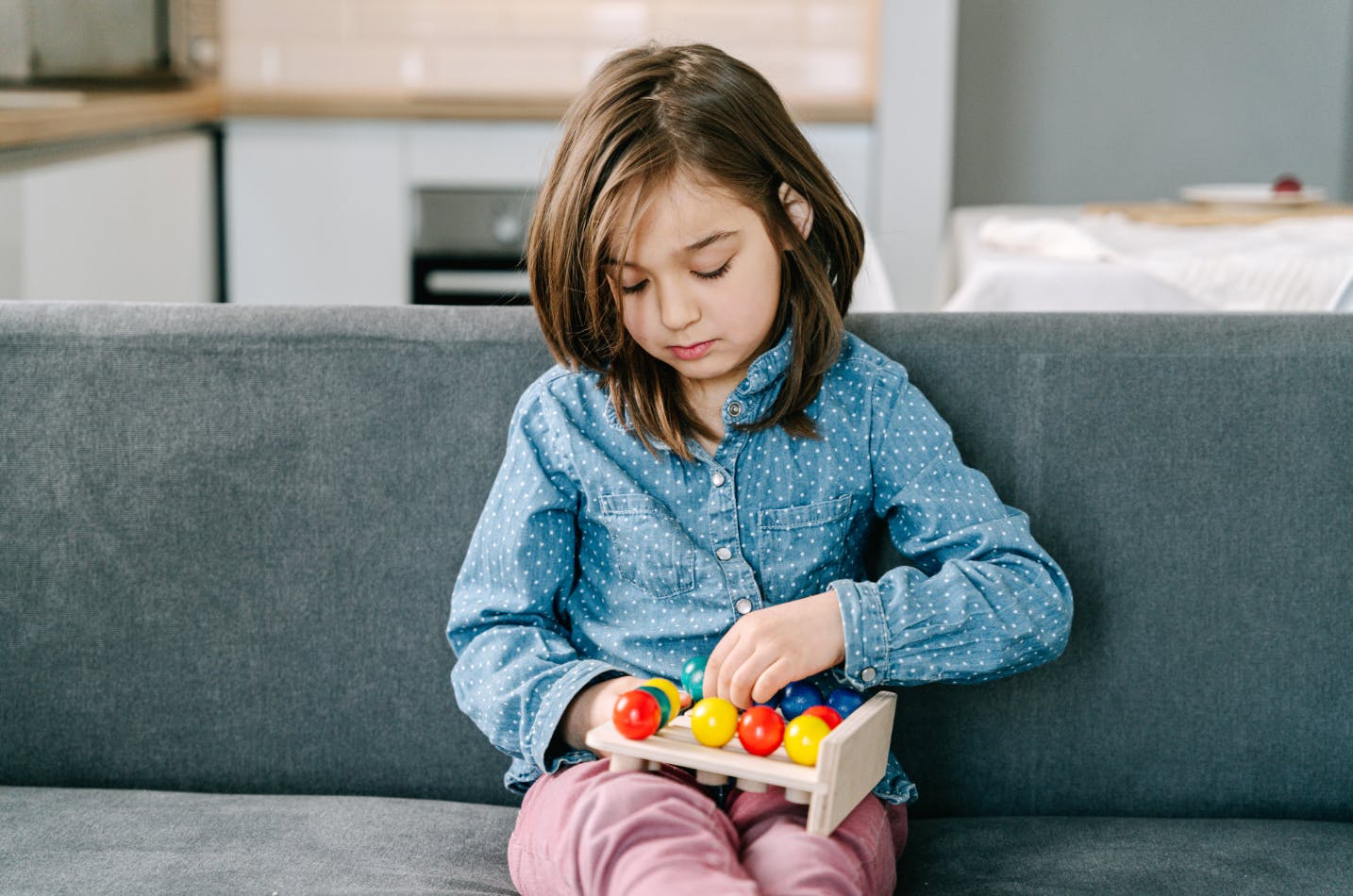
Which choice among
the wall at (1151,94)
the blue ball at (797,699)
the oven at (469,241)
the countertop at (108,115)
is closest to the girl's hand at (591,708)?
the blue ball at (797,699)

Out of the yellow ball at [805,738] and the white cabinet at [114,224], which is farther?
the white cabinet at [114,224]

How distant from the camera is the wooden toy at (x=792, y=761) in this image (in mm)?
907

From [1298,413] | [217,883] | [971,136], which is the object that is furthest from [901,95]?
[217,883]

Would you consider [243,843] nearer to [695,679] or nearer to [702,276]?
[695,679]

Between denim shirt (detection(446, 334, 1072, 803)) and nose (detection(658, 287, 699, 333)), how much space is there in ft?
0.33

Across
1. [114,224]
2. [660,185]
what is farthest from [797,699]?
[114,224]

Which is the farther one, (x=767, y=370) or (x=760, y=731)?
(x=767, y=370)

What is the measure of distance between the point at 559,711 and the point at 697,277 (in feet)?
1.14

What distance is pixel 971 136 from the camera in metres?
4.14

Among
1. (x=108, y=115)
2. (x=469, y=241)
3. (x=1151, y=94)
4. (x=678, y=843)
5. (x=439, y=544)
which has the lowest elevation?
(x=678, y=843)

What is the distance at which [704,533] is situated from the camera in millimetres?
1140

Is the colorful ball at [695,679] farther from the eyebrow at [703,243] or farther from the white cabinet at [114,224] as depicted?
the white cabinet at [114,224]

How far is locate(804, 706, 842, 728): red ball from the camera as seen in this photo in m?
0.96

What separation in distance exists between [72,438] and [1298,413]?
3.63 ft
